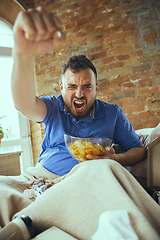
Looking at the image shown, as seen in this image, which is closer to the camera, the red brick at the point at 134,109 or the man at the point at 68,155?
the man at the point at 68,155

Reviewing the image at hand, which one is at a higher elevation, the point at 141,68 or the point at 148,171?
the point at 141,68

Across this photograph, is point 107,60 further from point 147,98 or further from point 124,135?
point 124,135

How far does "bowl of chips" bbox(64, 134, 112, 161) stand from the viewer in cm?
87

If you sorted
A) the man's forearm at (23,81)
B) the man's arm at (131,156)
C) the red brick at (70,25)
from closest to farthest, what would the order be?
the man's forearm at (23,81)
the man's arm at (131,156)
the red brick at (70,25)

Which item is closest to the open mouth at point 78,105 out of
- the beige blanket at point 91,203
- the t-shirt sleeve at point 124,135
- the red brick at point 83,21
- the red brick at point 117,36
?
Result: the t-shirt sleeve at point 124,135

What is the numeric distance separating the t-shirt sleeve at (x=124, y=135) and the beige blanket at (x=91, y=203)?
2.09ft

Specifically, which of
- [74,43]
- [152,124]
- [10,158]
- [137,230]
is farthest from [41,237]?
[74,43]

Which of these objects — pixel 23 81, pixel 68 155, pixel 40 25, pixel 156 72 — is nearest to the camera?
pixel 40 25

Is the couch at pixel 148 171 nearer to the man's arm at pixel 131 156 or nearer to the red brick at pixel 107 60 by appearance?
the man's arm at pixel 131 156

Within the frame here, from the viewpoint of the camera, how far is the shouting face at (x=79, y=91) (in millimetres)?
1144

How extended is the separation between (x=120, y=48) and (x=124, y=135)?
1381mm

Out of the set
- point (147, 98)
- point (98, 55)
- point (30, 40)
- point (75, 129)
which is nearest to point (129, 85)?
point (147, 98)

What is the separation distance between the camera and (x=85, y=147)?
88 cm

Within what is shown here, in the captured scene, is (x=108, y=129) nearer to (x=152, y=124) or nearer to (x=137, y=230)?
(x=137, y=230)
